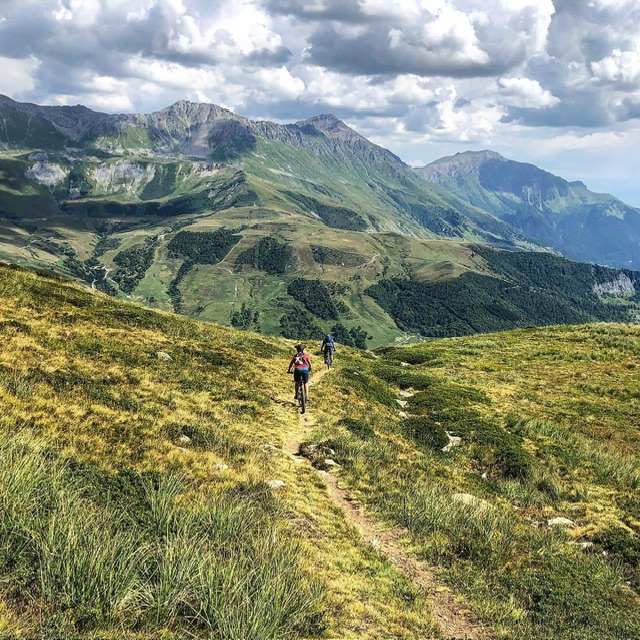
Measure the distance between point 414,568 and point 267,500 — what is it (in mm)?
4184

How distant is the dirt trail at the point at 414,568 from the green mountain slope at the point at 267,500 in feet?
0.64

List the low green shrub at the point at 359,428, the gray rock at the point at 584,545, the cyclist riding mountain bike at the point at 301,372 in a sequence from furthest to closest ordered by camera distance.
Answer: the cyclist riding mountain bike at the point at 301,372, the low green shrub at the point at 359,428, the gray rock at the point at 584,545

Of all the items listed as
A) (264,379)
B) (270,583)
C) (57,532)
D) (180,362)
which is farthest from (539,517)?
(180,362)

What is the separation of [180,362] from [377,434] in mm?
12479

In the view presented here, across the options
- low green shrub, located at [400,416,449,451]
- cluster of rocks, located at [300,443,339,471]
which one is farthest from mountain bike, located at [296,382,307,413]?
low green shrub, located at [400,416,449,451]

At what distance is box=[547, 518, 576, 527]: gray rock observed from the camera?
1463 centimetres

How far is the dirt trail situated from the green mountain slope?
0.19 meters

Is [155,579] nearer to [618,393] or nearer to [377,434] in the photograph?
[377,434]

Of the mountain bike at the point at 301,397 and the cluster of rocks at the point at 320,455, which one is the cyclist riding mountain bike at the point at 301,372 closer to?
the mountain bike at the point at 301,397

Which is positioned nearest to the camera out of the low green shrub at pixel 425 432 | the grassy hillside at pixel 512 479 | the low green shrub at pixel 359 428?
the grassy hillside at pixel 512 479

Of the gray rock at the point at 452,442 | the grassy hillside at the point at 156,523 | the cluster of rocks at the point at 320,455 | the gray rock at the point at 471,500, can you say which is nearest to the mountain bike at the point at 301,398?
the grassy hillside at the point at 156,523

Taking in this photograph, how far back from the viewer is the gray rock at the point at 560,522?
1463 cm

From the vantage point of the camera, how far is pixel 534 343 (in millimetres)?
54031

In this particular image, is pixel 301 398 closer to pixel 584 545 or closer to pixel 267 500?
pixel 267 500
